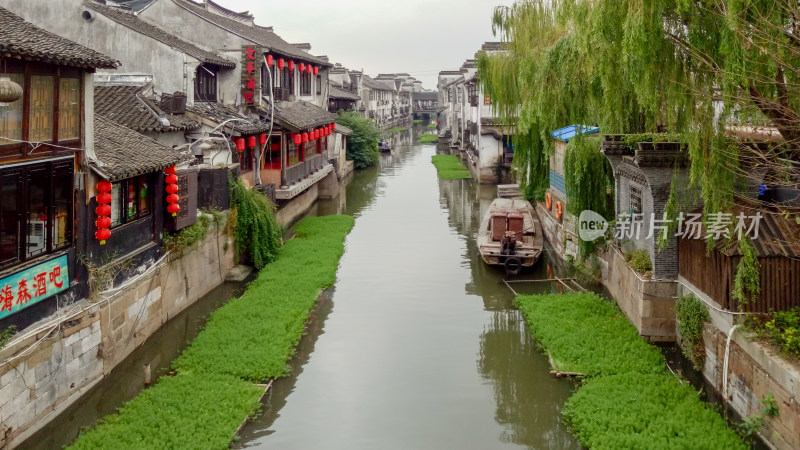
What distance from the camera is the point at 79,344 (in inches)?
436

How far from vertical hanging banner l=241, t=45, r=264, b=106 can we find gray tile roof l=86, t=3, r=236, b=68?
1.64 feet

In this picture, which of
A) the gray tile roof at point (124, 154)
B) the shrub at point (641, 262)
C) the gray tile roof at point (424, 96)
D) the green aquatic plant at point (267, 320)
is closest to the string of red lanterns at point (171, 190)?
the gray tile roof at point (124, 154)

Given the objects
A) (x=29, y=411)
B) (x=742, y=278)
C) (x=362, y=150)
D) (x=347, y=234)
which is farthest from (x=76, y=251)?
(x=362, y=150)

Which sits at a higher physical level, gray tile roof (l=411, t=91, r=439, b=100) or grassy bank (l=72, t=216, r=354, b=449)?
gray tile roof (l=411, t=91, r=439, b=100)

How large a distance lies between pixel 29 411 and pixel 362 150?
39483mm

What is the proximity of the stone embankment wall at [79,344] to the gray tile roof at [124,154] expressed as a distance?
2.16 meters

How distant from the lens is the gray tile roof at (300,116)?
2569 centimetres

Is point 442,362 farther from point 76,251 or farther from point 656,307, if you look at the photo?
point 76,251

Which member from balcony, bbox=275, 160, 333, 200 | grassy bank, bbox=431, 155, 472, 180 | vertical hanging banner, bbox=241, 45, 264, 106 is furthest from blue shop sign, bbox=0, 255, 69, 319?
grassy bank, bbox=431, 155, 472, 180

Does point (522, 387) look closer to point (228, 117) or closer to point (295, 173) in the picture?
point (228, 117)

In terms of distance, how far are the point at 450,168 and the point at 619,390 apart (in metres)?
36.9

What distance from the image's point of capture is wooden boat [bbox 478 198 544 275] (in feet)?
65.2

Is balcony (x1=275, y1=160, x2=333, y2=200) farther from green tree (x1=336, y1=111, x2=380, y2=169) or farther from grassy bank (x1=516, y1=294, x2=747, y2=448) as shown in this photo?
grassy bank (x1=516, y1=294, x2=747, y2=448)

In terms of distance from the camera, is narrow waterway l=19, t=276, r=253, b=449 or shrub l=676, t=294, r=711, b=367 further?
shrub l=676, t=294, r=711, b=367
